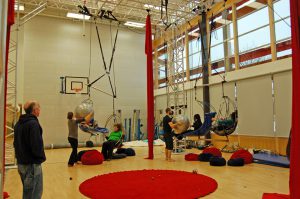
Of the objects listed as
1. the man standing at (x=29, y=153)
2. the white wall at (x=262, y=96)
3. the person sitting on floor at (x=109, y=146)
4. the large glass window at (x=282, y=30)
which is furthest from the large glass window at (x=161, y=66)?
A: the man standing at (x=29, y=153)

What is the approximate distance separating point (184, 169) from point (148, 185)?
5.75 ft

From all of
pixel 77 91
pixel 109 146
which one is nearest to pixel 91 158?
pixel 109 146

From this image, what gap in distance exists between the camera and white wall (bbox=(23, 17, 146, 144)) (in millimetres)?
11461

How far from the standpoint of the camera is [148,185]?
4520mm

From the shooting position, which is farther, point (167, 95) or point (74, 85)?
point (74, 85)

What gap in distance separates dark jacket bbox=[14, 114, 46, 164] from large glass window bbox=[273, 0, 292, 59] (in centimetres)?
722

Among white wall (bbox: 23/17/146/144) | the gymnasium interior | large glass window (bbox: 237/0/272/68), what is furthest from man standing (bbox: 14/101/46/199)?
white wall (bbox: 23/17/146/144)

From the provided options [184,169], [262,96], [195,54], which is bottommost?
[184,169]

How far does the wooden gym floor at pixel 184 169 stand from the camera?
4.15m

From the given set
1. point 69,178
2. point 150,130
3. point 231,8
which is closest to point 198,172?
point 150,130

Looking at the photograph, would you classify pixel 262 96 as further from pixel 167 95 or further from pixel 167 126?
pixel 167 95

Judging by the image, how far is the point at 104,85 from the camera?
42.1 ft

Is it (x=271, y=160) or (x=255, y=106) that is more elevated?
(x=255, y=106)

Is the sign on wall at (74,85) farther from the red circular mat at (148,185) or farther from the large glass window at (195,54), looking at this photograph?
the red circular mat at (148,185)
